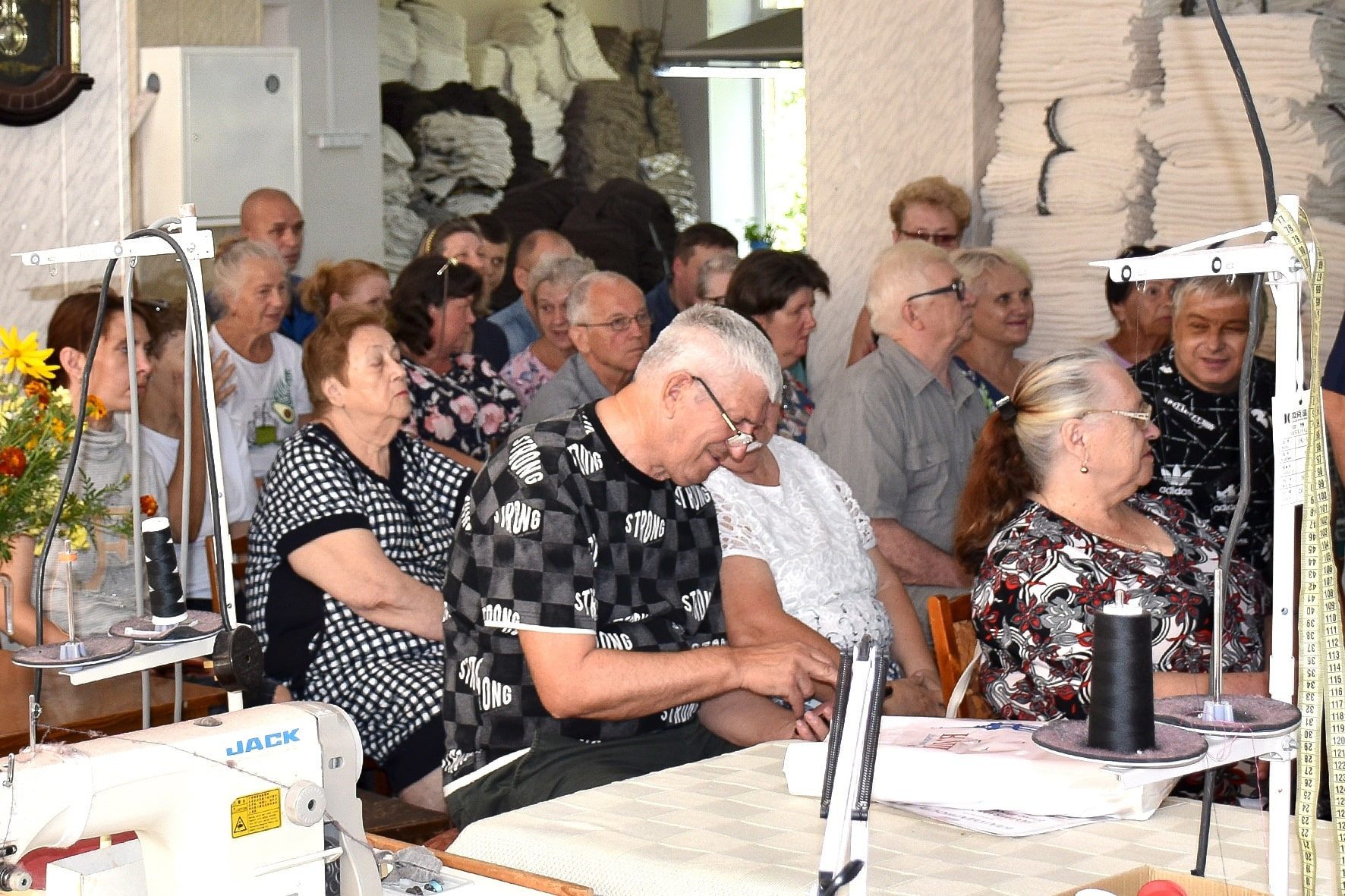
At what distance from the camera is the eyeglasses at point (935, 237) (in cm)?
554

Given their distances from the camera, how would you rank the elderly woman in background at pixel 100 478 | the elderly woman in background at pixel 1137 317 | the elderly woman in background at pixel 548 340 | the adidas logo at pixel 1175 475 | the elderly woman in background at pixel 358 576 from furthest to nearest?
the elderly woman in background at pixel 548 340 < the elderly woman in background at pixel 1137 317 < the adidas logo at pixel 1175 475 < the elderly woman in background at pixel 358 576 < the elderly woman in background at pixel 100 478

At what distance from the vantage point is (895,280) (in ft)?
15.1

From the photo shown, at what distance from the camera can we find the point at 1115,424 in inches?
116

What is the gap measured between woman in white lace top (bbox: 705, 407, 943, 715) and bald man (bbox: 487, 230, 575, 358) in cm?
301

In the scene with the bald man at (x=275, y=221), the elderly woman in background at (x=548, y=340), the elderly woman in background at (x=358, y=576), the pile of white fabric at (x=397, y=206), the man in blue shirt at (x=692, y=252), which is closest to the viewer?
the elderly woman in background at (x=358, y=576)

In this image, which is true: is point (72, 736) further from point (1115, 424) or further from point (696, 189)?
point (696, 189)

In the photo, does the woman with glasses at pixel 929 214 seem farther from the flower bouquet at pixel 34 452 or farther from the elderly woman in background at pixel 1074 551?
the flower bouquet at pixel 34 452

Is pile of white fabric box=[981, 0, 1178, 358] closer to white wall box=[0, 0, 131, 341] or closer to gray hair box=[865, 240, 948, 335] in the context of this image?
gray hair box=[865, 240, 948, 335]

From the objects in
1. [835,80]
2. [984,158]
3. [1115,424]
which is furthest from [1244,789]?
[835,80]

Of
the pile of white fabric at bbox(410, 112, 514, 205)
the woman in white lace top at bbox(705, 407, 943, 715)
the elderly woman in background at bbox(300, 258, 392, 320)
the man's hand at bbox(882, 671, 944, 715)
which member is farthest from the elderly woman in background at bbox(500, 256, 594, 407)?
the pile of white fabric at bbox(410, 112, 514, 205)

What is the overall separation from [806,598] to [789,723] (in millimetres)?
398

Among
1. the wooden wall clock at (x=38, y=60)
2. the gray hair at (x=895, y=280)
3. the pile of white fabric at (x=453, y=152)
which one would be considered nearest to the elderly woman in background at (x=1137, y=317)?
the gray hair at (x=895, y=280)

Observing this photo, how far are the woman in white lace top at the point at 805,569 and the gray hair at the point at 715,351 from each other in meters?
0.33

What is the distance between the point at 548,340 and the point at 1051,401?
128 inches
